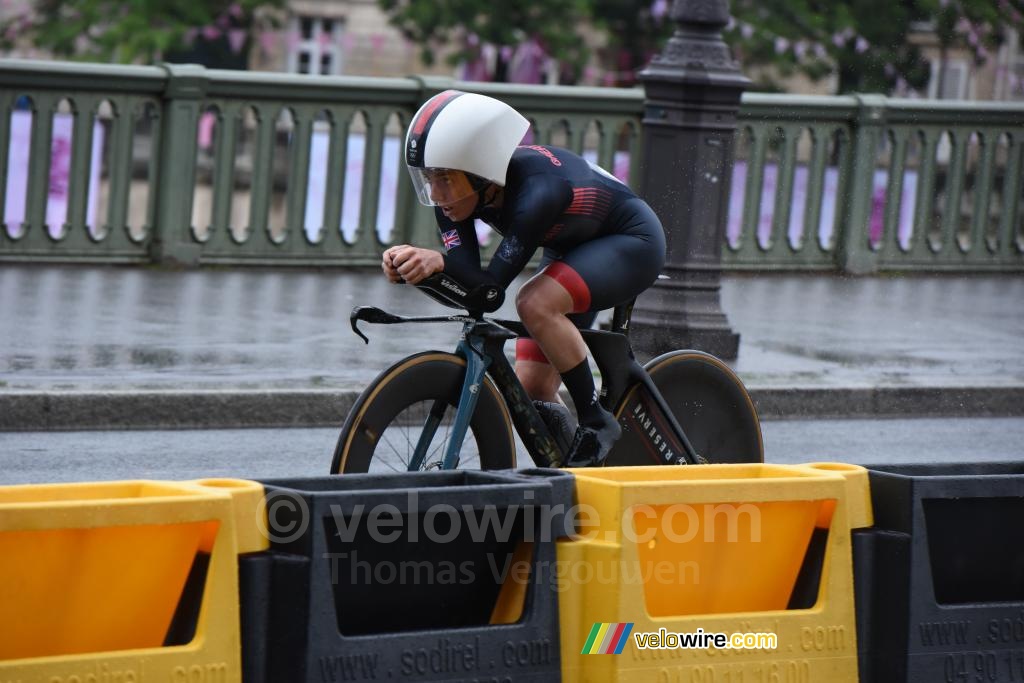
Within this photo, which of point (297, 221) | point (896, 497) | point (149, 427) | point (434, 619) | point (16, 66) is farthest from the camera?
point (297, 221)

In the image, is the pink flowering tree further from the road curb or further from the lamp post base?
the road curb

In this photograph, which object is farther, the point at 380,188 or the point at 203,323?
the point at 380,188

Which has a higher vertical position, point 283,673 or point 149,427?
point 283,673

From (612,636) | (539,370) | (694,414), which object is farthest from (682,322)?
(612,636)

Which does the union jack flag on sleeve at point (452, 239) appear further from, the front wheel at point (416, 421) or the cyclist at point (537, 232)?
the front wheel at point (416, 421)

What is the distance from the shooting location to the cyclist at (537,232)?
19.8ft

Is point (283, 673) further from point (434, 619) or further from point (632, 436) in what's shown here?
point (632, 436)

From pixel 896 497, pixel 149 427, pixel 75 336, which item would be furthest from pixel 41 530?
pixel 75 336

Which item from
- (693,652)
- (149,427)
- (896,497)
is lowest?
(149,427)

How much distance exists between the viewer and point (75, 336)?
433 inches

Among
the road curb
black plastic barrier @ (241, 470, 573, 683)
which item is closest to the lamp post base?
the road curb

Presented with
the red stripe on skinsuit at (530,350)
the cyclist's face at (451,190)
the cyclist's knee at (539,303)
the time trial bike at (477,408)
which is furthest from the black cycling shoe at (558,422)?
the cyclist's face at (451,190)

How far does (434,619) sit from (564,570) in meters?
0.34

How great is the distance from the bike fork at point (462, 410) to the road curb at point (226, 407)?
3.41m
